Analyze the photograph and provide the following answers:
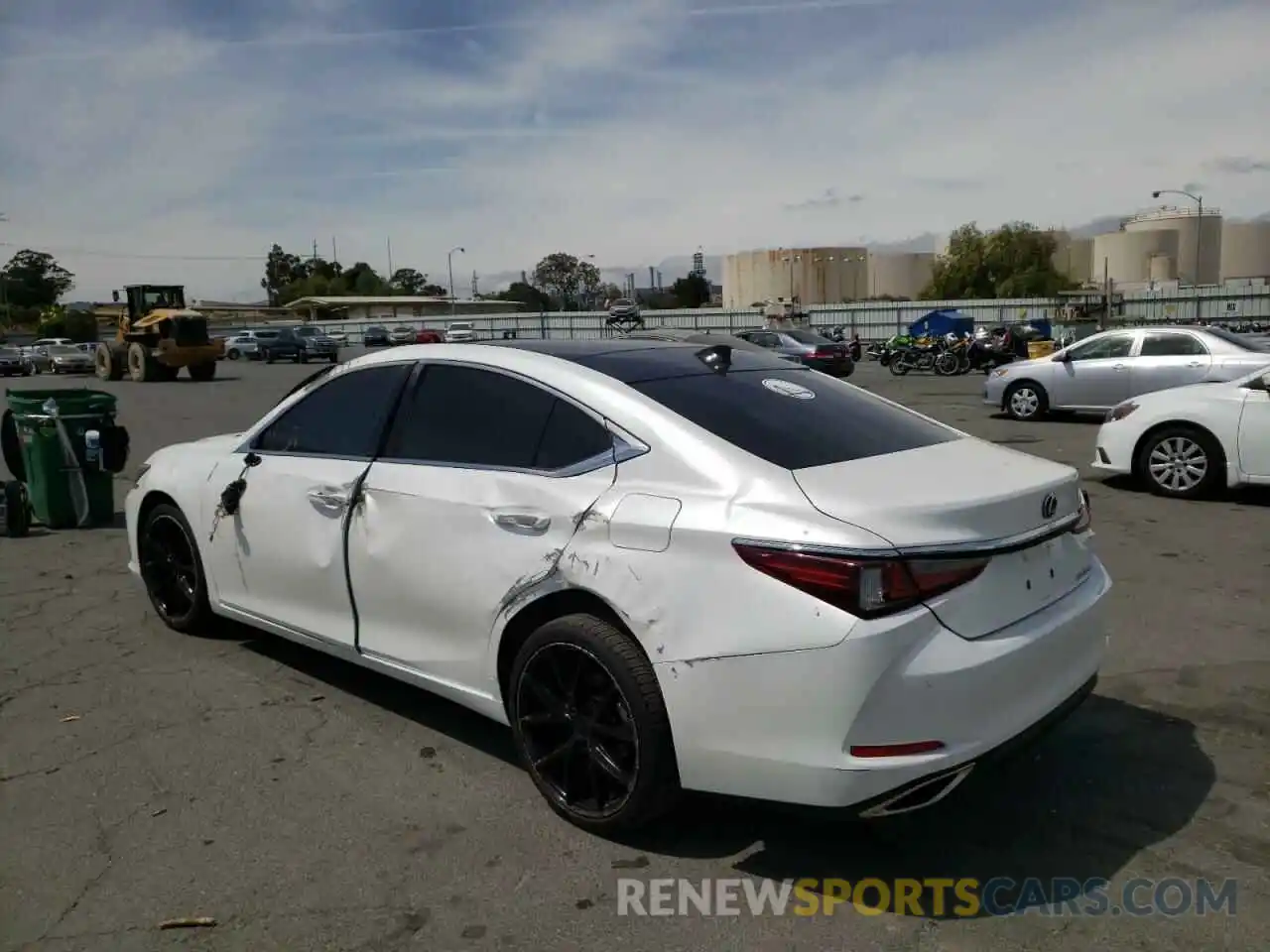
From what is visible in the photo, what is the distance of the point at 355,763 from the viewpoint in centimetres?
414

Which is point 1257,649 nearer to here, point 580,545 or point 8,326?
point 580,545

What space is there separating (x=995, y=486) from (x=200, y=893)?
8.97 ft

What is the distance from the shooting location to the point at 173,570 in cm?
568

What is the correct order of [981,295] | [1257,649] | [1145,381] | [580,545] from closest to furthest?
1. [580,545]
2. [1257,649]
3. [1145,381]
4. [981,295]

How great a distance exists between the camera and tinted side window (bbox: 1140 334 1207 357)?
14867 millimetres

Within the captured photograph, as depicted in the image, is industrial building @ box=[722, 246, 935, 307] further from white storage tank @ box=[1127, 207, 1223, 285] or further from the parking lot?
the parking lot

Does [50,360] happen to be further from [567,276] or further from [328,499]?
[567,276]

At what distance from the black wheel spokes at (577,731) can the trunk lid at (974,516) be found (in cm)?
92

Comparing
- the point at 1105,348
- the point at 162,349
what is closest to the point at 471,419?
the point at 1105,348

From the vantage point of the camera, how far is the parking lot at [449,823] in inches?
119

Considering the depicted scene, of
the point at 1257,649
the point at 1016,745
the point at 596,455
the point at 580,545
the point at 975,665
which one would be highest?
the point at 596,455

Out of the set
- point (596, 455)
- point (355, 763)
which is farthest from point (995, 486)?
point (355, 763)

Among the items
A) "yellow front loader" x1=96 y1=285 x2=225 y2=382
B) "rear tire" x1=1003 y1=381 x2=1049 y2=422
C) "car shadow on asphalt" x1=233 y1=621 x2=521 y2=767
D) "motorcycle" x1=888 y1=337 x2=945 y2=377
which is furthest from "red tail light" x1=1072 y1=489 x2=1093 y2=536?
"yellow front loader" x1=96 y1=285 x2=225 y2=382

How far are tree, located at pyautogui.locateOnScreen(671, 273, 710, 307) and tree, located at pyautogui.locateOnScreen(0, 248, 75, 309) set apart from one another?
67.7m
